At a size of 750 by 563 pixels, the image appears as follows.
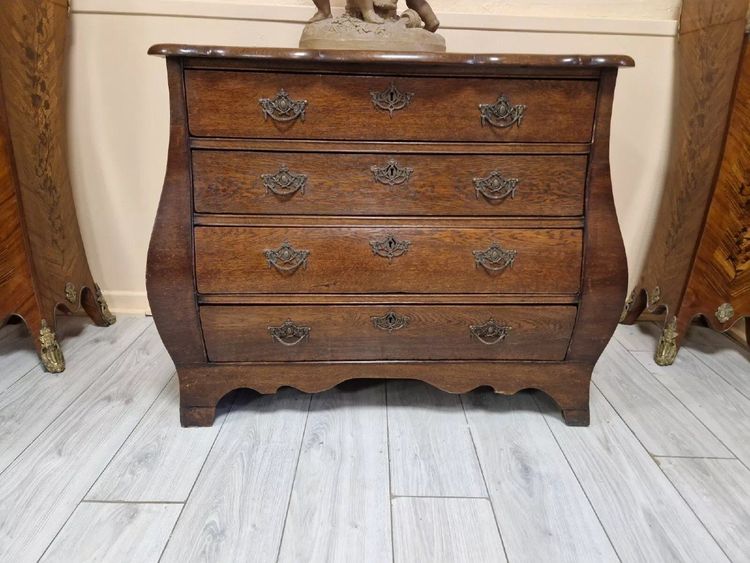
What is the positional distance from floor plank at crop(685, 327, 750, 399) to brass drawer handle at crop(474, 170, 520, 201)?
1.04 m

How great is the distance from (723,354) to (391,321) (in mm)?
1286

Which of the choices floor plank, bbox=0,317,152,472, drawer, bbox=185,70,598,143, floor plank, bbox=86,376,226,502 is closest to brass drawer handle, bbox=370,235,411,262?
drawer, bbox=185,70,598,143

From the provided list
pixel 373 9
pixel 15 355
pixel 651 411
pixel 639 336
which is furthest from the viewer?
pixel 639 336

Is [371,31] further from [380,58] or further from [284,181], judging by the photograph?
[284,181]

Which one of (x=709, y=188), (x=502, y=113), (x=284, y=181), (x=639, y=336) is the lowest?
(x=639, y=336)

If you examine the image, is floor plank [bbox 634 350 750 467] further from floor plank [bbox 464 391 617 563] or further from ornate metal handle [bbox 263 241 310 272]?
ornate metal handle [bbox 263 241 310 272]

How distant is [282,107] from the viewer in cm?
107

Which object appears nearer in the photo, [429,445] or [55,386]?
[429,445]

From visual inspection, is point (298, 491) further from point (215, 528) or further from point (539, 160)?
point (539, 160)

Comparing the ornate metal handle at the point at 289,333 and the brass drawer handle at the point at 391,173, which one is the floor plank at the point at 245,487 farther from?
the brass drawer handle at the point at 391,173

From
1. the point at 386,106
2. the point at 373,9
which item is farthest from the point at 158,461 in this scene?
the point at 373,9

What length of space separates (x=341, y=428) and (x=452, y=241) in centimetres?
56

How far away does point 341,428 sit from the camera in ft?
4.25

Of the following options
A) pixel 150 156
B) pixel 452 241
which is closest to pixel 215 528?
pixel 452 241
